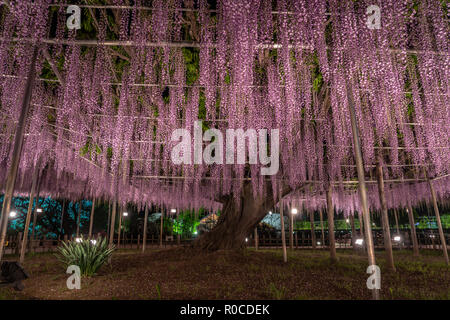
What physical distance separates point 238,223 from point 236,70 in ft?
22.7

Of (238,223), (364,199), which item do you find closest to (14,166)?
(364,199)

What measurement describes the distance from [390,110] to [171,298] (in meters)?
6.12

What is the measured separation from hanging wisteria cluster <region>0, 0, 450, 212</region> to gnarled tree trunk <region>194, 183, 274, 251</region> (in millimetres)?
2513

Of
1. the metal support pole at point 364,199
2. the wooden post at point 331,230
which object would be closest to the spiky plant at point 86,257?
the metal support pole at point 364,199

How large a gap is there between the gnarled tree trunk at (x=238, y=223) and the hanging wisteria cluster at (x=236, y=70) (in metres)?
2.51

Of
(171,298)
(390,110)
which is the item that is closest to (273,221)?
(390,110)

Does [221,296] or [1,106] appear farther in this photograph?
[1,106]

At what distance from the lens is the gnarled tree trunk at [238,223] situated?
9680 millimetres

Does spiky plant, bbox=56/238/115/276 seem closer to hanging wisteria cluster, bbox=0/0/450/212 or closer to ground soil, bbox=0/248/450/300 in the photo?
ground soil, bbox=0/248/450/300

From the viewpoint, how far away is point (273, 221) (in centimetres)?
2720

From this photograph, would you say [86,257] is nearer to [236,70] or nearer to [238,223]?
[236,70]
